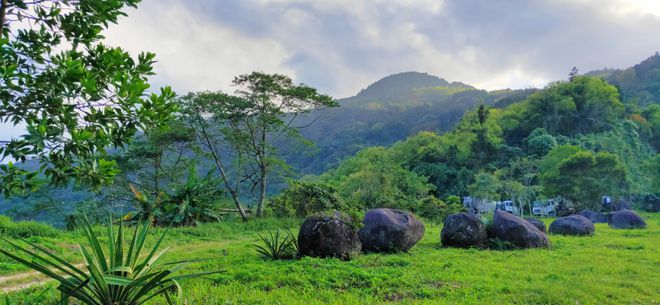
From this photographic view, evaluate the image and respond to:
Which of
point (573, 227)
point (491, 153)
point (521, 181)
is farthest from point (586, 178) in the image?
point (573, 227)

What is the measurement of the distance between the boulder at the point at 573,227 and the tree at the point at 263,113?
45.6 ft

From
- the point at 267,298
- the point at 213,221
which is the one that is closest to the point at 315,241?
the point at 267,298

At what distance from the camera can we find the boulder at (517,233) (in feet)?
41.0

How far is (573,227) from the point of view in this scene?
693 inches

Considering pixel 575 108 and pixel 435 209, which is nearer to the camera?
pixel 435 209

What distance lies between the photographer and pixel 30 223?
1371cm

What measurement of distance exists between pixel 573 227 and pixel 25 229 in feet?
73.5

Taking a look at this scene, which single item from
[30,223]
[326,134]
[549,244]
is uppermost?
[326,134]

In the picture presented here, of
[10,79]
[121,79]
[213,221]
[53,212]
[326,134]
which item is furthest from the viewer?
[326,134]

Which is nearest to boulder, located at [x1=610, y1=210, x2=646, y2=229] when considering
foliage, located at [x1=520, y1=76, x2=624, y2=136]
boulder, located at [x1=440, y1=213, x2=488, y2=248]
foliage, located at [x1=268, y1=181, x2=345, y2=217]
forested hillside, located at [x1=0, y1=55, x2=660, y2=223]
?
forested hillside, located at [x1=0, y1=55, x2=660, y2=223]

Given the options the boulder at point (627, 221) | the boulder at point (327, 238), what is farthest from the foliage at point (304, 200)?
the boulder at point (627, 221)

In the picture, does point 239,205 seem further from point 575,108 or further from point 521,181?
point 575,108

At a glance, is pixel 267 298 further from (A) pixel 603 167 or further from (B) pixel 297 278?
(A) pixel 603 167

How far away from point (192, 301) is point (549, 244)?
11.7m
